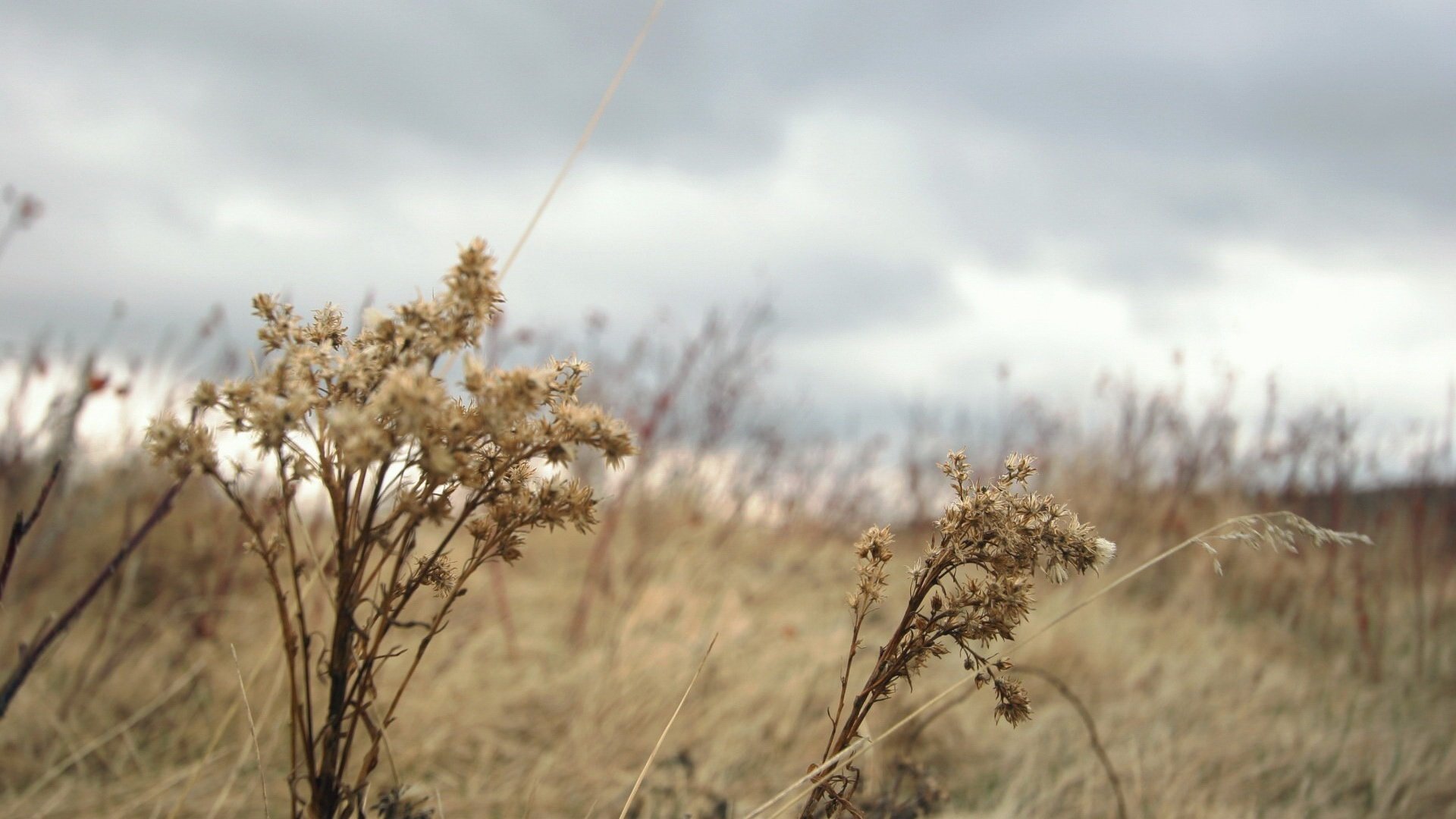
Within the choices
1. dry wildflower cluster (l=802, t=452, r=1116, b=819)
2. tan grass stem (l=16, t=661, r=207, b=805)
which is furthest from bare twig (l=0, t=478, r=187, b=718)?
dry wildflower cluster (l=802, t=452, r=1116, b=819)

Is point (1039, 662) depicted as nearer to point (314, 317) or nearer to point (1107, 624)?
point (1107, 624)

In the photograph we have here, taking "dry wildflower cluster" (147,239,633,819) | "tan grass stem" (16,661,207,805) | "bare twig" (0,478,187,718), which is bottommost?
"tan grass stem" (16,661,207,805)

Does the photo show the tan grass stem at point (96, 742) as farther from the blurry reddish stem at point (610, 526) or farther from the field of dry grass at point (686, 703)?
the blurry reddish stem at point (610, 526)

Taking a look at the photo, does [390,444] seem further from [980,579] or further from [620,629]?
[620,629]

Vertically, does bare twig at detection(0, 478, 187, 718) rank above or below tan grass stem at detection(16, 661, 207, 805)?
above

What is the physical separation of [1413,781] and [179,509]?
5025 mm

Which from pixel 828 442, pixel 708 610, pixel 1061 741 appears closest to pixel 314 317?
pixel 1061 741

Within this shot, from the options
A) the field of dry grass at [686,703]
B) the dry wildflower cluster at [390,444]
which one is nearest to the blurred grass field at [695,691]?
the field of dry grass at [686,703]

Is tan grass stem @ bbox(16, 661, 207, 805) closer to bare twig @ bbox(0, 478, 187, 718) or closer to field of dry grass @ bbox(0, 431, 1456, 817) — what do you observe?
field of dry grass @ bbox(0, 431, 1456, 817)

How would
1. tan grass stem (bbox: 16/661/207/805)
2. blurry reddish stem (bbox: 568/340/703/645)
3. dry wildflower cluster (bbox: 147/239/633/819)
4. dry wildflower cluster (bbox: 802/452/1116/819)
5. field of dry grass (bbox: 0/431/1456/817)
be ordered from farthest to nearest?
blurry reddish stem (bbox: 568/340/703/645), field of dry grass (bbox: 0/431/1456/817), tan grass stem (bbox: 16/661/207/805), dry wildflower cluster (bbox: 802/452/1116/819), dry wildflower cluster (bbox: 147/239/633/819)

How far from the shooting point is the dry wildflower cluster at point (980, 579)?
122cm

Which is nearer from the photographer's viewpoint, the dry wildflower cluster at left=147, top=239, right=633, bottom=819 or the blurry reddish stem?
the dry wildflower cluster at left=147, top=239, right=633, bottom=819

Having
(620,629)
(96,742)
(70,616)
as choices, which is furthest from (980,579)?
(620,629)

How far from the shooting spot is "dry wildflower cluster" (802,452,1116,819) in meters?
1.22
